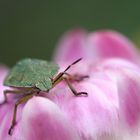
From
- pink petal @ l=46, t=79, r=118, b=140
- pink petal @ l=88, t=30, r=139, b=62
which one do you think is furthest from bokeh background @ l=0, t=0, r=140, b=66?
pink petal @ l=46, t=79, r=118, b=140

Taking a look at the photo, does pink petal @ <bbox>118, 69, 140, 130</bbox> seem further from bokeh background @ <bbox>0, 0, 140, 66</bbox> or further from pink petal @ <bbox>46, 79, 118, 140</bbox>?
bokeh background @ <bbox>0, 0, 140, 66</bbox>

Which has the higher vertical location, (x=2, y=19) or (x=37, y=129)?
(x=37, y=129)

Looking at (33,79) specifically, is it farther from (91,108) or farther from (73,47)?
(73,47)

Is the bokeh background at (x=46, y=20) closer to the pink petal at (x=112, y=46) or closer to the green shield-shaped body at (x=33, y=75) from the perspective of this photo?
the pink petal at (x=112, y=46)

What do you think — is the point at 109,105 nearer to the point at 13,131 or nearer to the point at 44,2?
the point at 13,131

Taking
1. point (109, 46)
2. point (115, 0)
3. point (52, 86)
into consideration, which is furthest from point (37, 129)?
point (115, 0)

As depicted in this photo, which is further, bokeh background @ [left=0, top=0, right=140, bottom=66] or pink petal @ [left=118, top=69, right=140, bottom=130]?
bokeh background @ [left=0, top=0, right=140, bottom=66]
